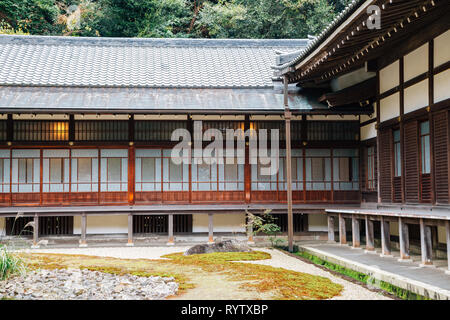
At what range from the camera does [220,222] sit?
1703 cm

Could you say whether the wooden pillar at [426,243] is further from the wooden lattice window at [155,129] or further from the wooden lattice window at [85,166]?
the wooden lattice window at [85,166]

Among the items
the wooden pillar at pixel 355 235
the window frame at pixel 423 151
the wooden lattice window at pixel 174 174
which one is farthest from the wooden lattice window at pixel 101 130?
the window frame at pixel 423 151

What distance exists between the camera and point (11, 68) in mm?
17516

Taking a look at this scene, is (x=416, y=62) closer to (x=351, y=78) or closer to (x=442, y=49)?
(x=442, y=49)

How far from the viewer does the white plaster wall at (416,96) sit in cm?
1142

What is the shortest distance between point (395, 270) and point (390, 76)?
595 cm

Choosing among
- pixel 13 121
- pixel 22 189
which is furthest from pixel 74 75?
pixel 22 189

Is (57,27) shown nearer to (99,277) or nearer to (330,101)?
(330,101)

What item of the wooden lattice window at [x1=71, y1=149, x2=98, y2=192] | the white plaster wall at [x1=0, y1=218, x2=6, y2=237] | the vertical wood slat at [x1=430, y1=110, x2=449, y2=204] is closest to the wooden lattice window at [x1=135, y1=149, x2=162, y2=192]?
the wooden lattice window at [x1=71, y1=149, x2=98, y2=192]

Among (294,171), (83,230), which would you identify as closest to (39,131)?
(83,230)

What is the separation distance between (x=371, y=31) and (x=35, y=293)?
318 inches

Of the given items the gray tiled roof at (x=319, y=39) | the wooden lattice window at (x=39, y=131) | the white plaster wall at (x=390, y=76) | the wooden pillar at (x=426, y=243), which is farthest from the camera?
the wooden lattice window at (x=39, y=131)

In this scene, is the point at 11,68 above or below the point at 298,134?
above

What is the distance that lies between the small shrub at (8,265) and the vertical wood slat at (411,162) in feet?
27.7
